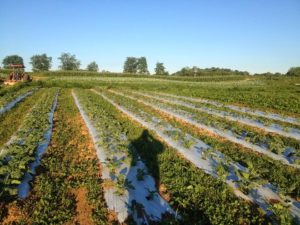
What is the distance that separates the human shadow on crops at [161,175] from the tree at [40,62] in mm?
107234

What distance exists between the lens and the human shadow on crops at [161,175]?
14.9ft

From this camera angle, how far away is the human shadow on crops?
4.53 meters

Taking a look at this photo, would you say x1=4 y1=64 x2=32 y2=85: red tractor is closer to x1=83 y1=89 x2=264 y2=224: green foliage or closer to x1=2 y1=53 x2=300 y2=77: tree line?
x1=83 y1=89 x2=264 y2=224: green foliage

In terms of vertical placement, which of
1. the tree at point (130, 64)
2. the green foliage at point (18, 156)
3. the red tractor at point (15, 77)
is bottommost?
the green foliage at point (18, 156)

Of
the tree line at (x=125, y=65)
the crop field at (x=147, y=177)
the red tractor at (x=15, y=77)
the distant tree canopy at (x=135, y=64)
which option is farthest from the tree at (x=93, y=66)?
the crop field at (x=147, y=177)

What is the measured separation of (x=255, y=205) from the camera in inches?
195

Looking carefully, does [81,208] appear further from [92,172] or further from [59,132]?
[59,132]

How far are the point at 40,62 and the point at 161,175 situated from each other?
368 ft

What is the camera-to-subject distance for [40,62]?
106m

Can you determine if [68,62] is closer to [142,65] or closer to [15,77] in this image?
[142,65]

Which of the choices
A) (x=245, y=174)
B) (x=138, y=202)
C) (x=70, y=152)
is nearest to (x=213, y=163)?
(x=245, y=174)

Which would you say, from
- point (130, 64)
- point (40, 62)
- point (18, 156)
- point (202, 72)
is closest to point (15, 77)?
point (18, 156)

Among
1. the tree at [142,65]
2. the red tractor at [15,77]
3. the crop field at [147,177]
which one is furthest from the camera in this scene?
the tree at [142,65]

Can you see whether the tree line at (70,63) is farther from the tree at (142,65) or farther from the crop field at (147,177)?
Answer: the crop field at (147,177)
